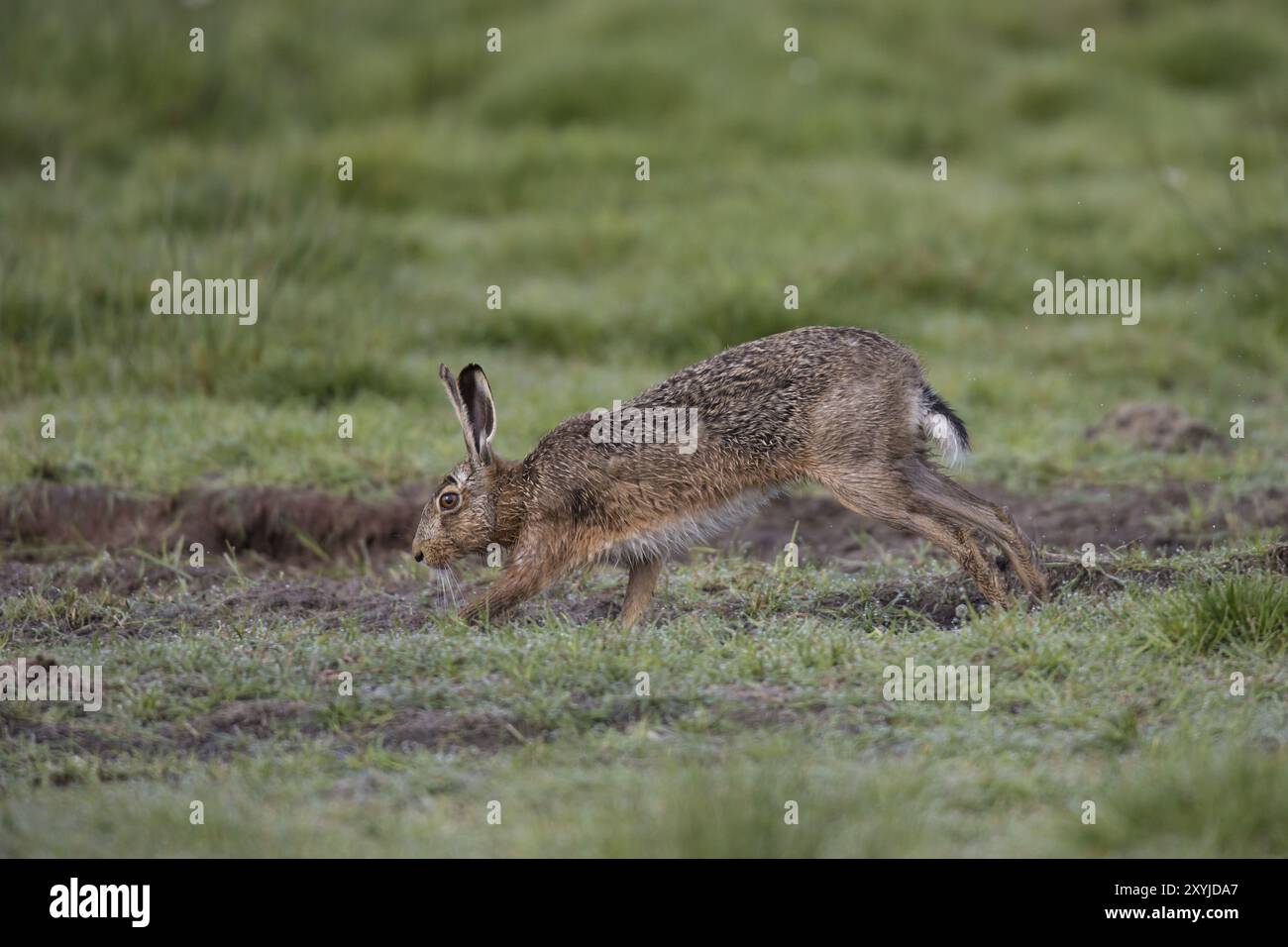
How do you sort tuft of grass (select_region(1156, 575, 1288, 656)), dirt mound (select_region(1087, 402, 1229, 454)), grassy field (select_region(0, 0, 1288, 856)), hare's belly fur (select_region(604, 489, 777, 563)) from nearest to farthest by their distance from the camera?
grassy field (select_region(0, 0, 1288, 856)) < tuft of grass (select_region(1156, 575, 1288, 656)) < hare's belly fur (select_region(604, 489, 777, 563)) < dirt mound (select_region(1087, 402, 1229, 454))

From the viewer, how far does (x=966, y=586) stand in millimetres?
6625

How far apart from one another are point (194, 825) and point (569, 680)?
57.1 inches

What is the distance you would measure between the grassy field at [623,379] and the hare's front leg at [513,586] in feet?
0.41

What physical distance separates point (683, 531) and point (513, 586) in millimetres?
686

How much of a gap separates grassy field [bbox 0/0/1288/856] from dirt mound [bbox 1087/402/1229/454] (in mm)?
141

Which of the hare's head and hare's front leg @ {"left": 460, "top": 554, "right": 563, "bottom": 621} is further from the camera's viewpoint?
the hare's head

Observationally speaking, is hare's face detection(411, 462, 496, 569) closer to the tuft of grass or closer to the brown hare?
A: the brown hare

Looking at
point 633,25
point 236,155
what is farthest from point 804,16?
point 236,155

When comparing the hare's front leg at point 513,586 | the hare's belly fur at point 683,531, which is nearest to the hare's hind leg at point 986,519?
the hare's belly fur at point 683,531

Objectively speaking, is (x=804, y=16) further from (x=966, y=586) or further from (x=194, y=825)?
(x=194, y=825)

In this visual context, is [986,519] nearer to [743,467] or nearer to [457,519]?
[743,467]

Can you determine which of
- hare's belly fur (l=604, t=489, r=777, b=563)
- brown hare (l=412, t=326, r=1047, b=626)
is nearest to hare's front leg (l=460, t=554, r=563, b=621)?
brown hare (l=412, t=326, r=1047, b=626)

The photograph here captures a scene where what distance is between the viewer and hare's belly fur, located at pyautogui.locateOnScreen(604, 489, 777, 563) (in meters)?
6.41
